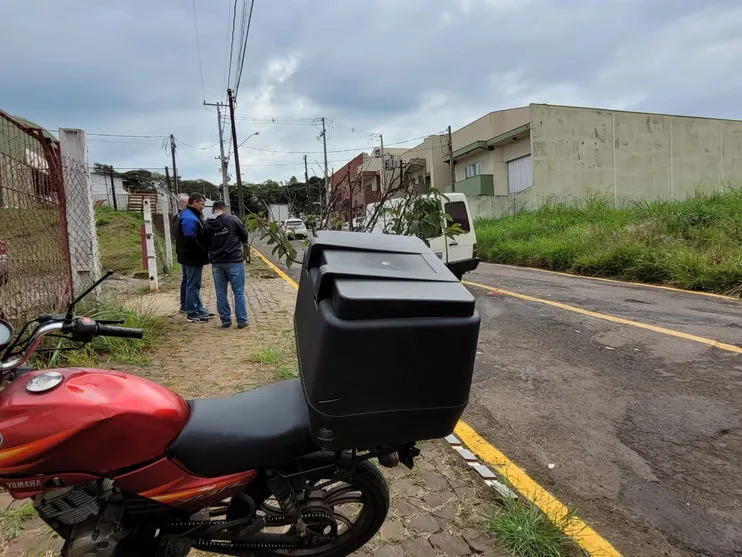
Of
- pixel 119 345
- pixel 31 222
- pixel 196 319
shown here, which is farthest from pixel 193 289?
pixel 31 222

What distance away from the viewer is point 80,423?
4.74 feet

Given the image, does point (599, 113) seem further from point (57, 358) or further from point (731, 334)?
point (57, 358)

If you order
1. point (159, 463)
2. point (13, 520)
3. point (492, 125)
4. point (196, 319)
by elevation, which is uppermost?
point (492, 125)

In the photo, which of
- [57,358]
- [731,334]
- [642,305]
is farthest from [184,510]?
[642,305]

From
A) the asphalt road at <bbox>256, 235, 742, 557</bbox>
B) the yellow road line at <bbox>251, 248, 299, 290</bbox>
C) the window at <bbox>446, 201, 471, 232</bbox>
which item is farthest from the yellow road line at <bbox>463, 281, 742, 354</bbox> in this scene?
the yellow road line at <bbox>251, 248, 299, 290</bbox>

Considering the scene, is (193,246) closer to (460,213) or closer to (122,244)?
(460,213)

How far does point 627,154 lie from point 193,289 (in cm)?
2179

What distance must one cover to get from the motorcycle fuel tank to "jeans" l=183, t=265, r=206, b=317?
15.5 ft

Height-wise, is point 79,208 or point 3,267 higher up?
point 79,208

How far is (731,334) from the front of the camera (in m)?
5.27

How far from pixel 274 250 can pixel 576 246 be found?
33.4 feet

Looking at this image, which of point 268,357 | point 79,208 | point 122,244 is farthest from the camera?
point 122,244

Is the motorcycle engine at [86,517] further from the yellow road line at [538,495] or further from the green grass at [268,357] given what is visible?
the green grass at [268,357]

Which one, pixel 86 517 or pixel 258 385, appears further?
pixel 258 385
